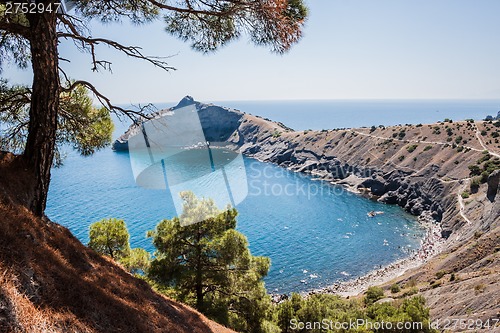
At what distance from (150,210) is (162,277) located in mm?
51738

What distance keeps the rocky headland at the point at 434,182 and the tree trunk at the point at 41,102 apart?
2524mm

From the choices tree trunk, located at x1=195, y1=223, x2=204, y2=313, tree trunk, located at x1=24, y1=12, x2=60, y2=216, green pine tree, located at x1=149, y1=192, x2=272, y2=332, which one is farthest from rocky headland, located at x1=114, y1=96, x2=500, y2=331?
tree trunk, located at x1=195, y1=223, x2=204, y2=313

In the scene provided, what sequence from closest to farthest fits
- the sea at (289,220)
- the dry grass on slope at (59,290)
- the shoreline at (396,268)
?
the dry grass on slope at (59,290) → the shoreline at (396,268) → the sea at (289,220)

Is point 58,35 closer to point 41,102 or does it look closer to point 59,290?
point 41,102

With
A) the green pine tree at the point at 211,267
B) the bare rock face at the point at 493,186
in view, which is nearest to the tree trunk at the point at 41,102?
the green pine tree at the point at 211,267

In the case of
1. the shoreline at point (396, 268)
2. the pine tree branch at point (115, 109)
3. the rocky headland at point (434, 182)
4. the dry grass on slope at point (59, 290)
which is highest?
the pine tree branch at point (115, 109)

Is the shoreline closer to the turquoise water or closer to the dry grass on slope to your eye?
the turquoise water

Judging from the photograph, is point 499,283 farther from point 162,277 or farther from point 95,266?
point 95,266

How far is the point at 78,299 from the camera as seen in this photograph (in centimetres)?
526

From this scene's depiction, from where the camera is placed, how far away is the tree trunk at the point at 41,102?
21.8ft

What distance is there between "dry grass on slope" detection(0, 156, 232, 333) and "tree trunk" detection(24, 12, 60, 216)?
0.64m

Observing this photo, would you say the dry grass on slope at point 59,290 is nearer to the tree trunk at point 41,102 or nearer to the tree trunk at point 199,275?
the tree trunk at point 41,102

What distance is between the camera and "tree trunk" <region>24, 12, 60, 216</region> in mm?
6633

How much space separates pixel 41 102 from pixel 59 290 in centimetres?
422
